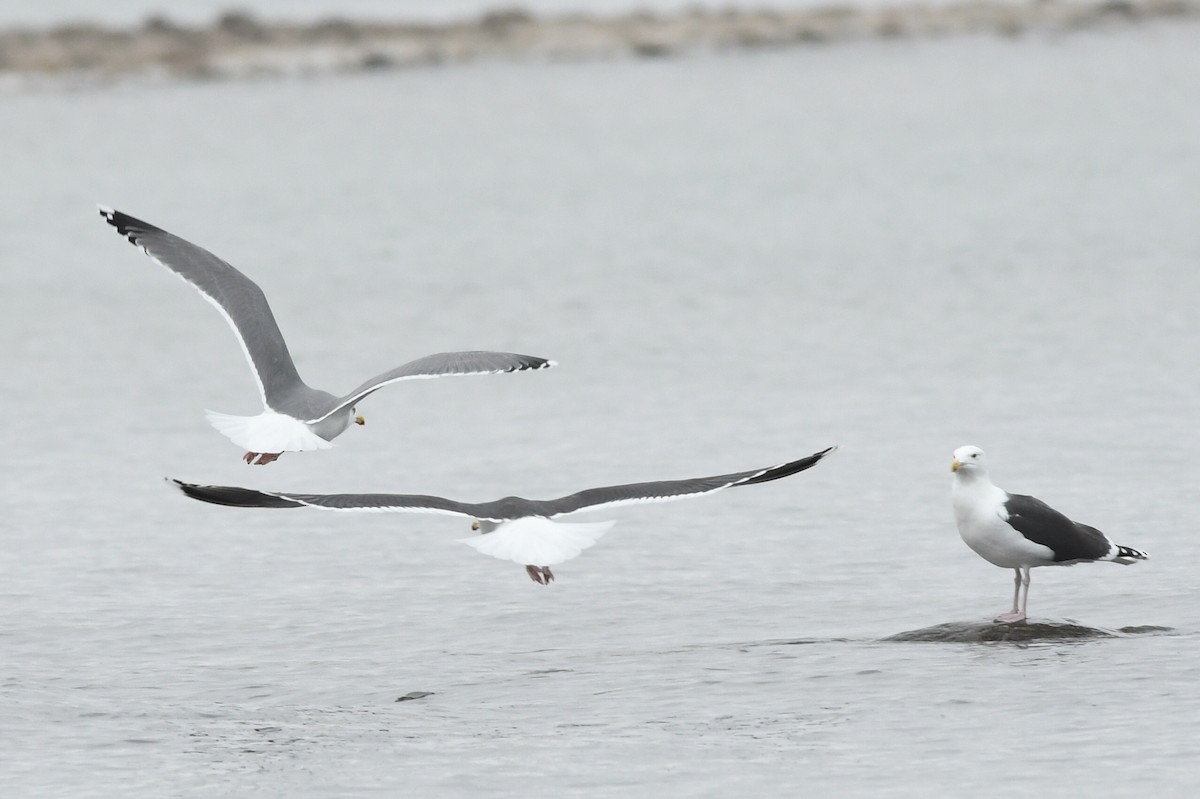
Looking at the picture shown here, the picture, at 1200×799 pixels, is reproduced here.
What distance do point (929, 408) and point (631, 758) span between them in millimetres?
9660

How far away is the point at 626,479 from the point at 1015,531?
5165 mm

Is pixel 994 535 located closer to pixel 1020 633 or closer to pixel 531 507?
pixel 1020 633

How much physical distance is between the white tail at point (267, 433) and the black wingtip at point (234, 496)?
69cm

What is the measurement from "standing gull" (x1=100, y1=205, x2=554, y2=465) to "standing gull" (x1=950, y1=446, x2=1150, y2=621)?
106 inches

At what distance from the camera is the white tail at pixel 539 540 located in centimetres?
1062

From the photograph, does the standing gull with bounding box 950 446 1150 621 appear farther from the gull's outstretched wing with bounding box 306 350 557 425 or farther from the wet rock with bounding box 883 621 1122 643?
the gull's outstretched wing with bounding box 306 350 557 425

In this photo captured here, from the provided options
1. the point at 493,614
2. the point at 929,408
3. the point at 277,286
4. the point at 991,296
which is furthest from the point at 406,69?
the point at 493,614

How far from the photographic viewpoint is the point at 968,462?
490 inches

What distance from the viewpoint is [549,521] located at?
11.0 m

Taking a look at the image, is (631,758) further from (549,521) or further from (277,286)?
(277,286)

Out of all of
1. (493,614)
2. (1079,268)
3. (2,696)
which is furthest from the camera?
(1079,268)

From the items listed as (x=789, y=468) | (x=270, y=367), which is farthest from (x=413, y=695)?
(x=789, y=468)

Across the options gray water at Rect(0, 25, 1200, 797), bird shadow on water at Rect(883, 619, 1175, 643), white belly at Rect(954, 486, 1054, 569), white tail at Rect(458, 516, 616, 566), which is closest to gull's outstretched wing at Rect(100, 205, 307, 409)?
gray water at Rect(0, 25, 1200, 797)

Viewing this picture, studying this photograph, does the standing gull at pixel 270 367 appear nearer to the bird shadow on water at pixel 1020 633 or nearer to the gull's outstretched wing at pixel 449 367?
the gull's outstretched wing at pixel 449 367
